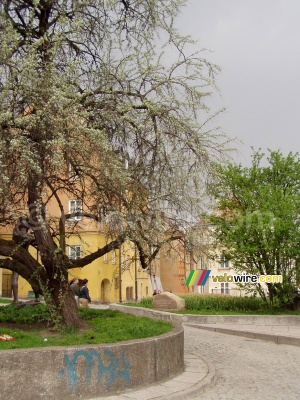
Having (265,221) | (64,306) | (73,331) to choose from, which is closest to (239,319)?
(265,221)

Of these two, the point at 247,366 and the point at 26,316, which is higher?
the point at 26,316

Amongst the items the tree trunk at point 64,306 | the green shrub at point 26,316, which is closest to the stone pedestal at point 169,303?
the green shrub at point 26,316

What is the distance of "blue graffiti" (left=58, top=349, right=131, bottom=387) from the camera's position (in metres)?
7.86

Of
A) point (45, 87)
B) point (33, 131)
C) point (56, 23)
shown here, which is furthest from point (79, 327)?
point (56, 23)

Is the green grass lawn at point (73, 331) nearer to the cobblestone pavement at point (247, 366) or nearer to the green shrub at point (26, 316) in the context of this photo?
the green shrub at point (26, 316)

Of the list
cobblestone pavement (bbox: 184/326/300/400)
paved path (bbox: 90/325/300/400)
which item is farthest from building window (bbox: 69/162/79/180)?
cobblestone pavement (bbox: 184/326/300/400)

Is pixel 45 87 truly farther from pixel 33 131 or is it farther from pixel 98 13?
pixel 98 13

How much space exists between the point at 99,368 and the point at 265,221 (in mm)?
13751

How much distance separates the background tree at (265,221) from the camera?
21094 millimetres

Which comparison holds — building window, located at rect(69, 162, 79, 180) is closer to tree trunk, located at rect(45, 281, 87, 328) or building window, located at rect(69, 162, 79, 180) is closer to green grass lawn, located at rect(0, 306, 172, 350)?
tree trunk, located at rect(45, 281, 87, 328)

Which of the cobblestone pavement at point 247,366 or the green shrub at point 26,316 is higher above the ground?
the green shrub at point 26,316

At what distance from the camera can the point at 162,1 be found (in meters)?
11.6

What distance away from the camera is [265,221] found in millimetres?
20891

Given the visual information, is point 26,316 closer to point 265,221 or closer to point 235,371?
point 235,371
